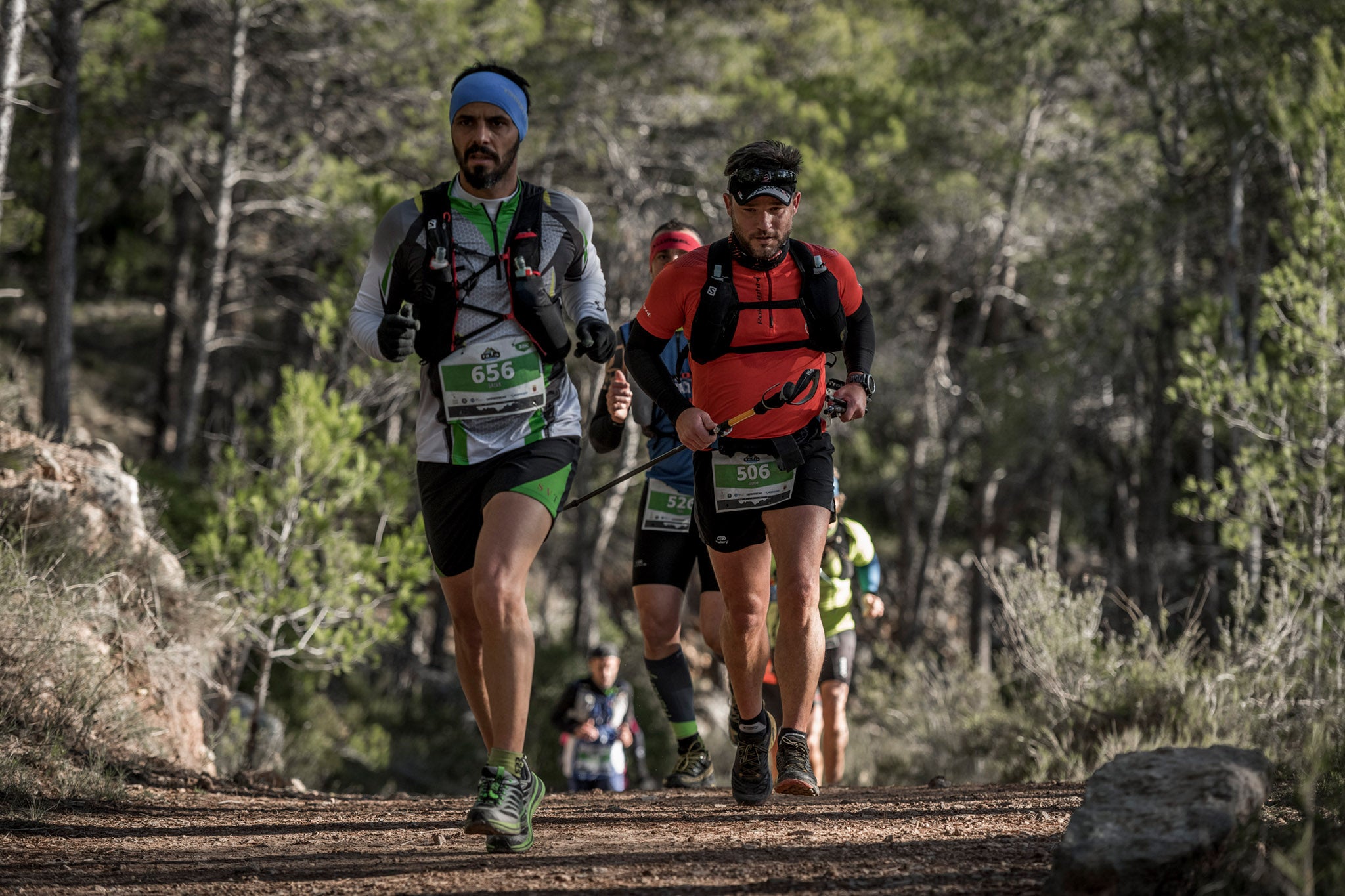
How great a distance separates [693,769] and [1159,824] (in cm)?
341

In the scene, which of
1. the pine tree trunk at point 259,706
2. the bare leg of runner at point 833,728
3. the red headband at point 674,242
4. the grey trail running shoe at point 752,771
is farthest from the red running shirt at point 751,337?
the pine tree trunk at point 259,706

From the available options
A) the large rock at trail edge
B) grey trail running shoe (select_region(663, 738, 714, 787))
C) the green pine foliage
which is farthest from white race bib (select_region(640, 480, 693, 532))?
the green pine foliage

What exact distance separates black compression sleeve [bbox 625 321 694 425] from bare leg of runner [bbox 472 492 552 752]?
3.16ft

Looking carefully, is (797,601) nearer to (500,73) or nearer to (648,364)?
(648,364)

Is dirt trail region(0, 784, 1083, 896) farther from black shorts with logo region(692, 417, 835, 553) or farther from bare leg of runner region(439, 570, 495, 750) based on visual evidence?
black shorts with logo region(692, 417, 835, 553)

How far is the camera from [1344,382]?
9.56m

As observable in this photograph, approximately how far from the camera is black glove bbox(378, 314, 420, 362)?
4023 millimetres

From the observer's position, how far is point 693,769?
621 centimetres

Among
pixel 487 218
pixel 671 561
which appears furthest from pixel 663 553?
pixel 487 218

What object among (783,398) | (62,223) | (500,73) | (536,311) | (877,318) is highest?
(877,318)

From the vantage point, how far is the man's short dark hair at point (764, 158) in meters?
4.60

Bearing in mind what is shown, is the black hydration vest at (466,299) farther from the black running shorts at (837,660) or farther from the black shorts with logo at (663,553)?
the black running shorts at (837,660)

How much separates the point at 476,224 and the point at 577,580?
1632 cm

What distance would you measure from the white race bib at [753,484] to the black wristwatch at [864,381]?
0.46 m
